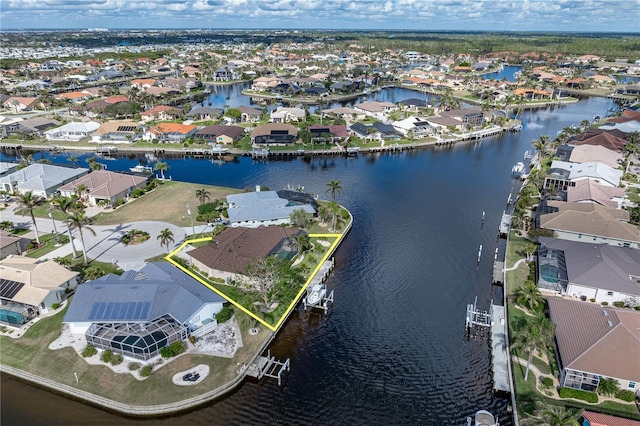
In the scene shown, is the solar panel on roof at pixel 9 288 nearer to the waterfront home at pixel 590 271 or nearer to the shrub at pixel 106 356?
the shrub at pixel 106 356

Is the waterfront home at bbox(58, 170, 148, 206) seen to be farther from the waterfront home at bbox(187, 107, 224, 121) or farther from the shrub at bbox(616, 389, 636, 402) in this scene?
the shrub at bbox(616, 389, 636, 402)

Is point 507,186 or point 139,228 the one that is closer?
point 139,228

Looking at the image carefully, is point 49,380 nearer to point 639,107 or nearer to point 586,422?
point 586,422

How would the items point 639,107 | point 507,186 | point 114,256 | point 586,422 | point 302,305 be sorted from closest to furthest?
point 586,422
point 302,305
point 114,256
point 507,186
point 639,107

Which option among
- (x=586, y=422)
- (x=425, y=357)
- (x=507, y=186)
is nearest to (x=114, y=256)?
(x=425, y=357)

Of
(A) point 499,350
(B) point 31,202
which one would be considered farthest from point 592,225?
(B) point 31,202

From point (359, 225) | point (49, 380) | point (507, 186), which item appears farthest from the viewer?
point (507, 186)

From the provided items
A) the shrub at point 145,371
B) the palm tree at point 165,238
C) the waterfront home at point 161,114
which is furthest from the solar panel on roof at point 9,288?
the waterfront home at point 161,114
